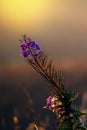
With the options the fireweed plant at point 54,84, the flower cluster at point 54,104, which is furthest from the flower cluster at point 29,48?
the flower cluster at point 54,104

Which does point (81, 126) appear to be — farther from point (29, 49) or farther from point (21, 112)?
point (21, 112)

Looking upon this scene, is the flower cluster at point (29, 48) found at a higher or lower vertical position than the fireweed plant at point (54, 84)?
higher

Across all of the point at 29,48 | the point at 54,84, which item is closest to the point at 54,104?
the point at 54,84

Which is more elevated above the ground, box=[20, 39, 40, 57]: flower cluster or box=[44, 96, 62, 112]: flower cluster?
box=[20, 39, 40, 57]: flower cluster

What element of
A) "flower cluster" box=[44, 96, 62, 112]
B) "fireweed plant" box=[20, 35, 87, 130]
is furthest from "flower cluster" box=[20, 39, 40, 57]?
"flower cluster" box=[44, 96, 62, 112]

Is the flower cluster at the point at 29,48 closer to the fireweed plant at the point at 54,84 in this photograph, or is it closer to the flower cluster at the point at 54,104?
the fireweed plant at the point at 54,84

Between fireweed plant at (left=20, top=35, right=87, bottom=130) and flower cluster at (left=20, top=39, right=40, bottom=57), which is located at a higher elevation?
flower cluster at (left=20, top=39, right=40, bottom=57)

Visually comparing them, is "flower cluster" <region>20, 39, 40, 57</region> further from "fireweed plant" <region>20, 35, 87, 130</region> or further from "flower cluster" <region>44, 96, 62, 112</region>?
"flower cluster" <region>44, 96, 62, 112</region>
